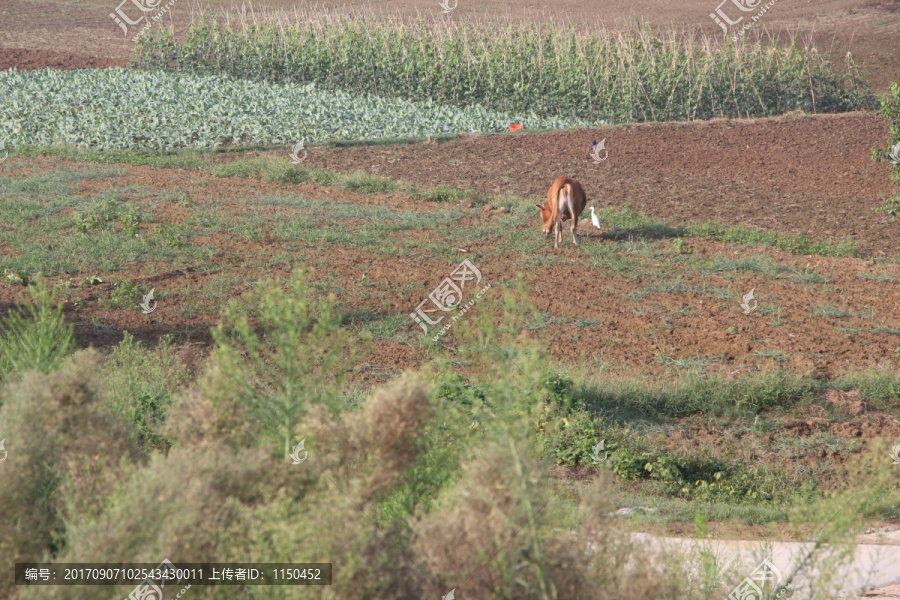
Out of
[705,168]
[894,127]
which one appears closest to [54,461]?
[894,127]

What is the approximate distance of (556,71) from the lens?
22.9 meters

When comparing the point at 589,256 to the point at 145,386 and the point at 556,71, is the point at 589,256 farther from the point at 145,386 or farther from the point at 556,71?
the point at 556,71

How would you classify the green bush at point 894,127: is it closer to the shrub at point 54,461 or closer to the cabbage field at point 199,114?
the shrub at point 54,461

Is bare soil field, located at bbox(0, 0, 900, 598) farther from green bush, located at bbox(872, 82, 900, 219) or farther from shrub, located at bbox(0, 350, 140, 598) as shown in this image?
shrub, located at bbox(0, 350, 140, 598)

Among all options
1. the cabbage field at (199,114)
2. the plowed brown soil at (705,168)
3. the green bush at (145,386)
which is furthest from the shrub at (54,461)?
the cabbage field at (199,114)

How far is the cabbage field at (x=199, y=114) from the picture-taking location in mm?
18844

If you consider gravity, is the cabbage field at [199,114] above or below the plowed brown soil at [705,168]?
above

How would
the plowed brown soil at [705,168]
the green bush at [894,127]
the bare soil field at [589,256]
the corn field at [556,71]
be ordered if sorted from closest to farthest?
the bare soil field at [589,256], the green bush at [894,127], the plowed brown soil at [705,168], the corn field at [556,71]

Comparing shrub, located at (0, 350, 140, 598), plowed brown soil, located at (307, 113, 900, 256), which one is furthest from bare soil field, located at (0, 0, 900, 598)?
shrub, located at (0, 350, 140, 598)

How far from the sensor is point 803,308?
9.48 meters

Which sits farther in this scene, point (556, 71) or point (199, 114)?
point (556, 71)

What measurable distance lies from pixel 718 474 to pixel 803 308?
4019 millimetres

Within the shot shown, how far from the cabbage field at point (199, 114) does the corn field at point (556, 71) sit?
1166mm

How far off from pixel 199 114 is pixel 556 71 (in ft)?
31.3
